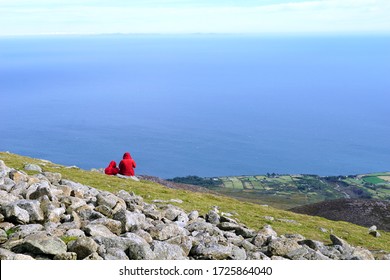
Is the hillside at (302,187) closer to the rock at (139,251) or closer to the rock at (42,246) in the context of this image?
the rock at (139,251)

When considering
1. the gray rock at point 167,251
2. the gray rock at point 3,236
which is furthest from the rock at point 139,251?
the gray rock at point 3,236

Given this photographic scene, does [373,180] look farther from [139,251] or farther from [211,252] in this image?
[139,251]

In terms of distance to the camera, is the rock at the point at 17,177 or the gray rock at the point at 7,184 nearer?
the gray rock at the point at 7,184

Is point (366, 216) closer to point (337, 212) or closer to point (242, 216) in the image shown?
point (337, 212)

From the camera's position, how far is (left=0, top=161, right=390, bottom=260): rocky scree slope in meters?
12.2

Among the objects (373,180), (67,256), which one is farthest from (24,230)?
(373,180)

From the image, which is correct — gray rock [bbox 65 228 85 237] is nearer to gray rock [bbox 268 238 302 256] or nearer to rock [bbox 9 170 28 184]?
gray rock [bbox 268 238 302 256]

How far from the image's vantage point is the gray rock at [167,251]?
42.2 feet

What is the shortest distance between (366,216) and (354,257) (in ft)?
116

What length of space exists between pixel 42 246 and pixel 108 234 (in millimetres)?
2679

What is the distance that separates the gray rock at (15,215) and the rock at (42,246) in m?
2.28

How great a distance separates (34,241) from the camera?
11867 mm
